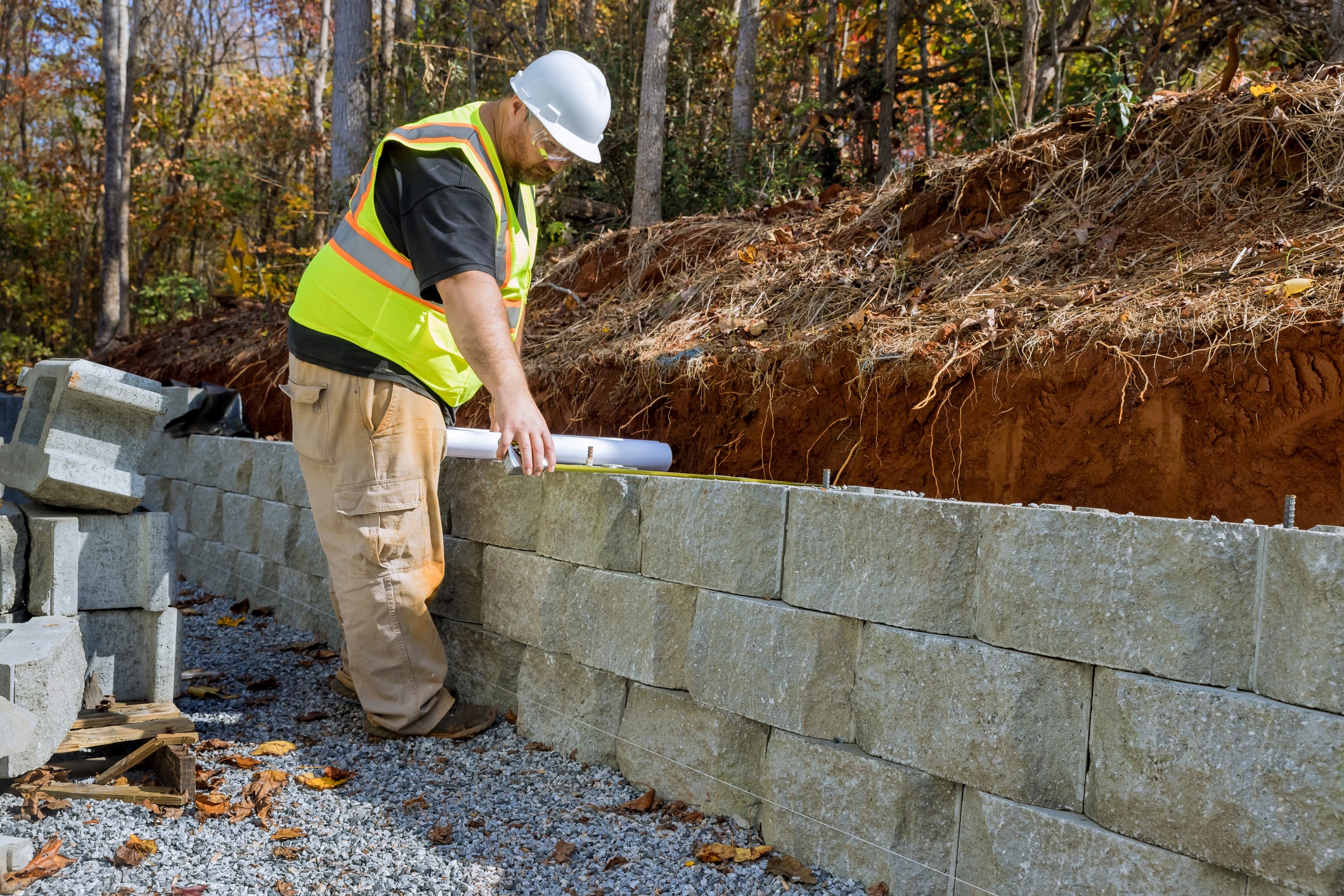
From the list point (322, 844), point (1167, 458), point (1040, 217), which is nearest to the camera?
point (322, 844)

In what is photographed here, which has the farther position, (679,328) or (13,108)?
(13,108)

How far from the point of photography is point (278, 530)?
621cm

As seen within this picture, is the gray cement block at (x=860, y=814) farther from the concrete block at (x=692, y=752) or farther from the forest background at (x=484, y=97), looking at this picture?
the forest background at (x=484, y=97)

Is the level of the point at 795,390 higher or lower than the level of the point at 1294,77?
lower

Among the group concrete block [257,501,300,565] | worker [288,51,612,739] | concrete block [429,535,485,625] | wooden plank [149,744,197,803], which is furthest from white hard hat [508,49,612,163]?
concrete block [257,501,300,565]

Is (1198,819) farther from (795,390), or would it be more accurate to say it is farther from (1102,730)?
(795,390)

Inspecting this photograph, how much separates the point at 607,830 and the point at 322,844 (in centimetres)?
87

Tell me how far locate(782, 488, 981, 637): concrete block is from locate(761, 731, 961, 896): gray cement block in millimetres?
411

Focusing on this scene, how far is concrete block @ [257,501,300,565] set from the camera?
19.8ft

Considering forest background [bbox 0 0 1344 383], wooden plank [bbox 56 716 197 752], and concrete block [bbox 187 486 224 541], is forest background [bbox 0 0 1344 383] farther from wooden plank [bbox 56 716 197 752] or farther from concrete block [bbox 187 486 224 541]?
wooden plank [bbox 56 716 197 752]

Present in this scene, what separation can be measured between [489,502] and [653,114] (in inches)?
171

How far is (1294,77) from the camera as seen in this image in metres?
4.96

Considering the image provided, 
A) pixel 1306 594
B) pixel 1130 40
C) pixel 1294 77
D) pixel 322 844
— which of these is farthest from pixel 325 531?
pixel 1130 40

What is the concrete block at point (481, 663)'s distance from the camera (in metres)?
4.21
